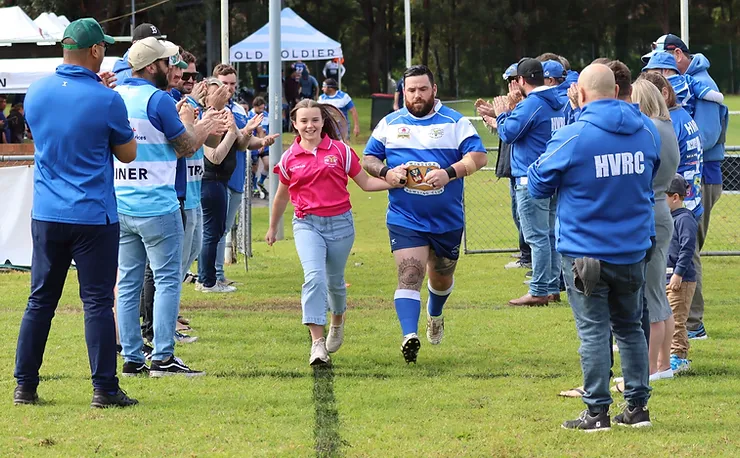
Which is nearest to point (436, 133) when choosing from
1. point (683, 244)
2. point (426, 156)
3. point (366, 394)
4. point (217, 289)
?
point (426, 156)

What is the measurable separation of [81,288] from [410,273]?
2338 mm

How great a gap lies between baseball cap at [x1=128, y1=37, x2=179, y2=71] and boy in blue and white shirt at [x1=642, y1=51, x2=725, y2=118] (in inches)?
142

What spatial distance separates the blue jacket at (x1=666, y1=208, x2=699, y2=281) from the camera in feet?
24.8

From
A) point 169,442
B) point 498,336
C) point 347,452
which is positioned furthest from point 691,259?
point 169,442

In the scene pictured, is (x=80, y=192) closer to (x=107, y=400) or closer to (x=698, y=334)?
(x=107, y=400)

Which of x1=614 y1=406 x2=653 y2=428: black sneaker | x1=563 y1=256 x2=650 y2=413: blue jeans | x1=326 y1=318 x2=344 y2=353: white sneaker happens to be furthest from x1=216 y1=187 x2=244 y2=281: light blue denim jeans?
x1=614 y1=406 x2=653 y2=428: black sneaker

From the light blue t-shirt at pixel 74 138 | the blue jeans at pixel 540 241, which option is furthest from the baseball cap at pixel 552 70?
the light blue t-shirt at pixel 74 138

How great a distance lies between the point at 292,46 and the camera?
29297 mm

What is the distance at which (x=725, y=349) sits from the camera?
810 cm

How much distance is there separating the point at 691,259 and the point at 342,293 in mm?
2400

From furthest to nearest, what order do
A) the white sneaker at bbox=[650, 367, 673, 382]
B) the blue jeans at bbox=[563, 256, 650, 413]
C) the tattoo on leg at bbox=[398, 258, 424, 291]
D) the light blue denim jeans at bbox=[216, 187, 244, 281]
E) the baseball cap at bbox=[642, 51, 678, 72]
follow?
the light blue denim jeans at bbox=[216, 187, 244, 281] → the baseball cap at bbox=[642, 51, 678, 72] → the tattoo on leg at bbox=[398, 258, 424, 291] → the white sneaker at bbox=[650, 367, 673, 382] → the blue jeans at bbox=[563, 256, 650, 413]

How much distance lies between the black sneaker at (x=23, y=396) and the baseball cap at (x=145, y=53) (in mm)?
2054

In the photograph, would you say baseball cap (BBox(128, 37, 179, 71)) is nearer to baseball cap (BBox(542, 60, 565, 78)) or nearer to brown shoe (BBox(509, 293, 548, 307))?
baseball cap (BBox(542, 60, 565, 78))

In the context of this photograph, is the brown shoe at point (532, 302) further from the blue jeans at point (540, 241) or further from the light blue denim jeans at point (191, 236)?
the light blue denim jeans at point (191, 236)
